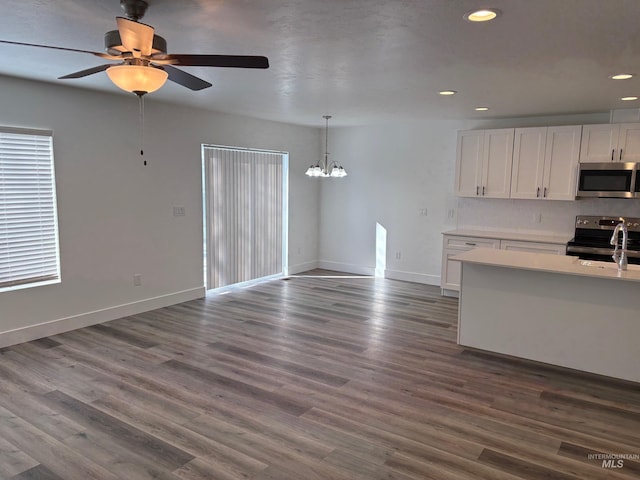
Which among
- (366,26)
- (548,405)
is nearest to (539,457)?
(548,405)

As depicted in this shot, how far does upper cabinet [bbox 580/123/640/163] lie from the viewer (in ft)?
16.3

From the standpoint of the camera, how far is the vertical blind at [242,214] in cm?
597

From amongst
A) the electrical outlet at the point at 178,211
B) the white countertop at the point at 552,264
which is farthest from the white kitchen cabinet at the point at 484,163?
the electrical outlet at the point at 178,211

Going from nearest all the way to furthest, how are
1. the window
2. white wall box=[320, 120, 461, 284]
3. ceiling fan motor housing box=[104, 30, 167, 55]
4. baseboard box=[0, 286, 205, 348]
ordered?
ceiling fan motor housing box=[104, 30, 167, 55] < the window < baseboard box=[0, 286, 205, 348] < white wall box=[320, 120, 461, 284]

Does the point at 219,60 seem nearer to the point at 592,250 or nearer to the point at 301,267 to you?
the point at 592,250

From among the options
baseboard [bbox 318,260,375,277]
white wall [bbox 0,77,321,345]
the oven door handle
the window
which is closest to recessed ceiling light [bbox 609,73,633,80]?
the oven door handle

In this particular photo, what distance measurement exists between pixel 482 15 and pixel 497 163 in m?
3.81

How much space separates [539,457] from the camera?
2.55 m

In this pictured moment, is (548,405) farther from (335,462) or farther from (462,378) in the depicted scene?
(335,462)

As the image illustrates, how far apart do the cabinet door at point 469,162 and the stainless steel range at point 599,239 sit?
132 centimetres

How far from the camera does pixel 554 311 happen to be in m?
3.66

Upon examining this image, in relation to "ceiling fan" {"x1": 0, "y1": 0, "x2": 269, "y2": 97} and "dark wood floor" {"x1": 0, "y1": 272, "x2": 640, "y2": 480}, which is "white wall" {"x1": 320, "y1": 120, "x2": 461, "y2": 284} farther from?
"ceiling fan" {"x1": 0, "y1": 0, "x2": 269, "y2": 97}

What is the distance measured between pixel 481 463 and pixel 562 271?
1.69 meters

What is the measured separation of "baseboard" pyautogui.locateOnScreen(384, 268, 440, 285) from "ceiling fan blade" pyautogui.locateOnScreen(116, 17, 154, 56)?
18.2ft
